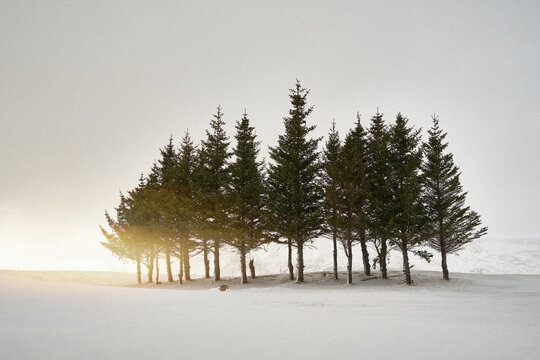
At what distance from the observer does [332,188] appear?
23797 millimetres

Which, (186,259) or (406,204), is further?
(186,259)

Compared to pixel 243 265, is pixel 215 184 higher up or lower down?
higher up

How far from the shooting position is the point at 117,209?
37281mm

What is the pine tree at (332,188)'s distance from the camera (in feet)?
76.8

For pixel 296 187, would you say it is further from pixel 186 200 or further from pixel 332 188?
pixel 186 200

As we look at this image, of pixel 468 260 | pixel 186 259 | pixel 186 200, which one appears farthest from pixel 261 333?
pixel 468 260

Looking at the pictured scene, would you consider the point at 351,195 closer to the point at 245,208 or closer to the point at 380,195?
the point at 380,195

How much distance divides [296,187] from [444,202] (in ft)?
43.5

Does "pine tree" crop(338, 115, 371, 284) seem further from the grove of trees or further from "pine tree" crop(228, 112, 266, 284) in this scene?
"pine tree" crop(228, 112, 266, 284)

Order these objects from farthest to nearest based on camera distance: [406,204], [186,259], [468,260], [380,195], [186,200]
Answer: [468,260] < [186,259] < [186,200] < [380,195] < [406,204]

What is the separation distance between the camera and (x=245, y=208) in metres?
26.0

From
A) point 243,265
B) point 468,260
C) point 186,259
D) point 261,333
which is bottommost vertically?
point 468,260

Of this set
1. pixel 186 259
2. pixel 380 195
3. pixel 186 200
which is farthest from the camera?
pixel 186 259

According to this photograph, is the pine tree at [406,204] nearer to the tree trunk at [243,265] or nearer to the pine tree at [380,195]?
Result: the pine tree at [380,195]
